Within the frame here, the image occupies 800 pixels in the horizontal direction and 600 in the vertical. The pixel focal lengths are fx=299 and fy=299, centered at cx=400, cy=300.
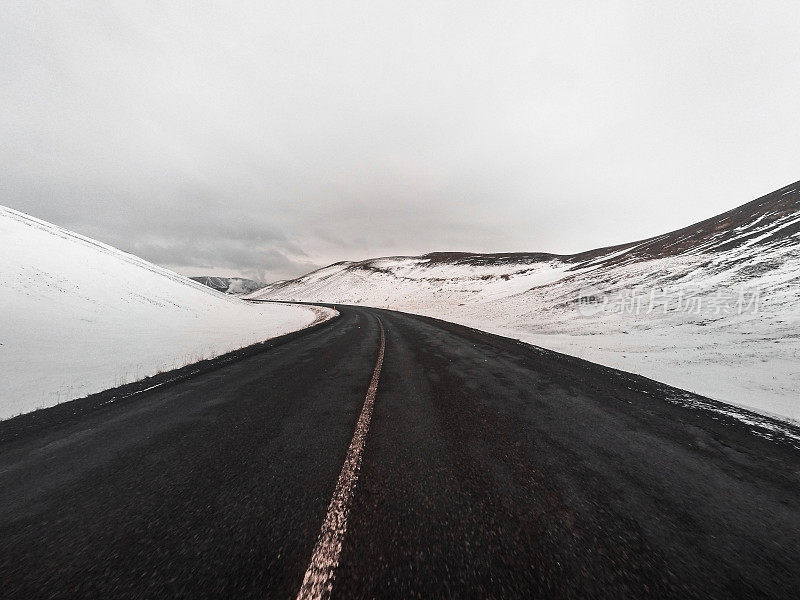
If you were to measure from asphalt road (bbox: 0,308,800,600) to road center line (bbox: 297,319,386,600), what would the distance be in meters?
0.02

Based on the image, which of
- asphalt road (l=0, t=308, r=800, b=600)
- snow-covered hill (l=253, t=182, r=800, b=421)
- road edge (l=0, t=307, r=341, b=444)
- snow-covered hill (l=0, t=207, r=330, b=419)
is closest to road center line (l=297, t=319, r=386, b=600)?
asphalt road (l=0, t=308, r=800, b=600)

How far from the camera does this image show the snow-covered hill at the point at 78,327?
19.3 feet

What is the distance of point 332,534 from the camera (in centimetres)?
215

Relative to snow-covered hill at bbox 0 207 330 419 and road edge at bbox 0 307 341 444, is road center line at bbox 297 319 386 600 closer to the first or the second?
road edge at bbox 0 307 341 444

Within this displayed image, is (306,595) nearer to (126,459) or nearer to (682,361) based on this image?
(126,459)

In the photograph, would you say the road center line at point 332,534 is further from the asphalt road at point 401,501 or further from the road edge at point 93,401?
the road edge at point 93,401

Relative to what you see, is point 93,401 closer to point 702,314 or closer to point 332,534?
point 332,534

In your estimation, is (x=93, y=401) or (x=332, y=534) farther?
(x=93, y=401)

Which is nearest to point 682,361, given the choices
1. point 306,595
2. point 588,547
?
point 588,547

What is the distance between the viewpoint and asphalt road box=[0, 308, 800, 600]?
6.06ft

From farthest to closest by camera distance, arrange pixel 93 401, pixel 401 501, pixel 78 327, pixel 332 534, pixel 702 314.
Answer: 1. pixel 702 314
2. pixel 78 327
3. pixel 93 401
4. pixel 401 501
5. pixel 332 534

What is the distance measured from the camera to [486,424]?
4125 mm

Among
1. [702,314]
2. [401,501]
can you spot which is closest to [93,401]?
[401,501]

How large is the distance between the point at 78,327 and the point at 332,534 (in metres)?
13.0
